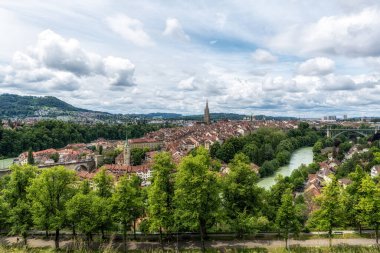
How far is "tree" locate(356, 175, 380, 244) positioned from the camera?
60.1 ft

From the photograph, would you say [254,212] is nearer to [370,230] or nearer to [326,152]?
[370,230]

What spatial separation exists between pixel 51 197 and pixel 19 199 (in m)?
2.50

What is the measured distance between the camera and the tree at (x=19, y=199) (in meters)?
20.2

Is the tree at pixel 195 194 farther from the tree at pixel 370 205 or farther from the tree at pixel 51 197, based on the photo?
the tree at pixel 370 205

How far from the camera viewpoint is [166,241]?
20766mm

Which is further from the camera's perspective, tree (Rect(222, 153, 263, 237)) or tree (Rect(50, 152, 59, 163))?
tree (Rect(50, 152, 59, 163))

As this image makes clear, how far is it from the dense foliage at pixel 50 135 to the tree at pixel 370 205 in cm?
7441

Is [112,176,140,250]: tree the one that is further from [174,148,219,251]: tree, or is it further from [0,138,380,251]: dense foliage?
[174,148,219,251]: tree

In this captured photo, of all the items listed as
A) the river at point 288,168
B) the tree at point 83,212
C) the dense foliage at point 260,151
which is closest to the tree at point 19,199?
the tree at point 83,212

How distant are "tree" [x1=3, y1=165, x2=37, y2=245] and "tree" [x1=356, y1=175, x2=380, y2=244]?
19175 mm

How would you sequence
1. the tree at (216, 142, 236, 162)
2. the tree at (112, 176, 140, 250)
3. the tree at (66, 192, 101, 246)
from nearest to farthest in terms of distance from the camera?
the tree at (66, 192, 101, 246) < the tree at (112, 176, 140, 250) < the tree at (216, 142, 236, 162)

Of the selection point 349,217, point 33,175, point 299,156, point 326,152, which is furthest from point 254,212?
point 299,156

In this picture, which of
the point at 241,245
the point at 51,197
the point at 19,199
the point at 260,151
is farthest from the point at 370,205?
the point at 260,151

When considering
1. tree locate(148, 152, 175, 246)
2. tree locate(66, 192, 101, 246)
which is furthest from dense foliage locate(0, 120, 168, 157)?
tree locate(148, 152, 175, 246)
